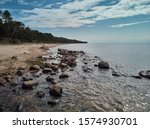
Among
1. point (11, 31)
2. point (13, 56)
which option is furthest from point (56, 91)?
point (11, 31)

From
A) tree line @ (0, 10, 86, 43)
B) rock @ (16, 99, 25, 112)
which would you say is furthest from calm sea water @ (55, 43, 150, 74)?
tree line @ (0, 10, 86, 43)

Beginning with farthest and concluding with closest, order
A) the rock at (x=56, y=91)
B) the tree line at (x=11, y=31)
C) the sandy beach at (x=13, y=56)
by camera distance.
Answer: the tree line at (x=11, y=31) < the sandy beach at (x=13, y=56) < the rock at (x=56, y=91)

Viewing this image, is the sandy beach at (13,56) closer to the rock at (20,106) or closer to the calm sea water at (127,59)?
the rock at (20,106)

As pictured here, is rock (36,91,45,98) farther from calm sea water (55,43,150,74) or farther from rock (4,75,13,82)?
calm sea water (55,43,150,74)

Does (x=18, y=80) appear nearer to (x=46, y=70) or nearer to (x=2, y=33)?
(x=46, y=70)

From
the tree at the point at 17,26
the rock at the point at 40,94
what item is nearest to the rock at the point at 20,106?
the rock at the point at 40,94

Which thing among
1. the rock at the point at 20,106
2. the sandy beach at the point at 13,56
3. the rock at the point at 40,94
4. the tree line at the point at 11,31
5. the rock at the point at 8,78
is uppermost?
the tree line at the point at 11,31

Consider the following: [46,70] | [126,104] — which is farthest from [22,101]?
[46,70]

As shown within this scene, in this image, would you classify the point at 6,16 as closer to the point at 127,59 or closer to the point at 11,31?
the point at 11,31

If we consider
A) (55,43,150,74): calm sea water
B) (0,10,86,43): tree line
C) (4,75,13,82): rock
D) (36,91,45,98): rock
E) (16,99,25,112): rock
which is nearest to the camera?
(16,99,25,112): rock

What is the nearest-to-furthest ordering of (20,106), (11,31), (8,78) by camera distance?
(20,106)
(8,78)
(11,31)

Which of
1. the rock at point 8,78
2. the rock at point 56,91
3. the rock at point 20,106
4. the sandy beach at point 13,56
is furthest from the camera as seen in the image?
the sandy beach at point 13,56

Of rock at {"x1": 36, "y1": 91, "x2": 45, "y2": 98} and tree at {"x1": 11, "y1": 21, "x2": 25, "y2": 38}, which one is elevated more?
tree at {"x1": 11, "y1": 21, "x2": 25, "y2": 38}

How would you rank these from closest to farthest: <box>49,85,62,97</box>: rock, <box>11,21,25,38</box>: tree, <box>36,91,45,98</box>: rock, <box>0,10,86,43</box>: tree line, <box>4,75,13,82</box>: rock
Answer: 1. <box>36,91,45,98</box>: rock
2. <box>49,85,62,97</box>: rock
3. <box>4,75,13,82</box>: rock
4. <box>0,10,86,43</box>: tree line
5. <box>11,21,25,38</box>: tree
